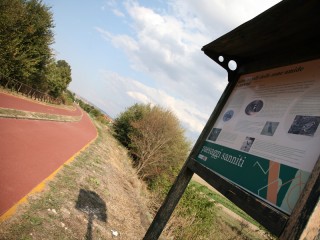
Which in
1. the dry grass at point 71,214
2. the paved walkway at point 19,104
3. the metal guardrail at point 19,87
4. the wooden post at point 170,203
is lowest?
the dry grass at point 71,214

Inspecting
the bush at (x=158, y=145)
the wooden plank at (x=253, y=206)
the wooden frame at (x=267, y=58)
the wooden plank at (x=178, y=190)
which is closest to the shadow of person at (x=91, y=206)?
the wooden plank at (x=178, y=190)

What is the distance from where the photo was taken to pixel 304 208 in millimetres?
1631

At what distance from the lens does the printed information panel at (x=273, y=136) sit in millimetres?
1907

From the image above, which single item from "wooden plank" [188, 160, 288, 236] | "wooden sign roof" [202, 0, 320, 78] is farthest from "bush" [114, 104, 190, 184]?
"wooden plank" [188, 160, 288, 236]

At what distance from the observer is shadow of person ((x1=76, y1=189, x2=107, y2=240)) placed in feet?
24.5

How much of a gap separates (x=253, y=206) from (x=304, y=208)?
0.50 metres

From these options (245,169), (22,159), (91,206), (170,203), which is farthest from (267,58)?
(22,159)

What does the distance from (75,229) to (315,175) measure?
5.93m

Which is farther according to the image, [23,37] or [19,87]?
[19,87]

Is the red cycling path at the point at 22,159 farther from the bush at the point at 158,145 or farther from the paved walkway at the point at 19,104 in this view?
the bush at the point at 158,145

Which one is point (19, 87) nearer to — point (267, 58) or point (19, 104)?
point (19, 104)

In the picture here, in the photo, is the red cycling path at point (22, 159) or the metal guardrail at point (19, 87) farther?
the metal guardrail at point (19, 87)

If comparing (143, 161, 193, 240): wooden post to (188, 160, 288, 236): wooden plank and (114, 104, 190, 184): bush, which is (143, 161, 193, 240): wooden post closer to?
(188, 160, 288, 236): wooden plank

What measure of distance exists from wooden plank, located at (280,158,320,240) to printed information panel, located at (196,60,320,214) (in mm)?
104
